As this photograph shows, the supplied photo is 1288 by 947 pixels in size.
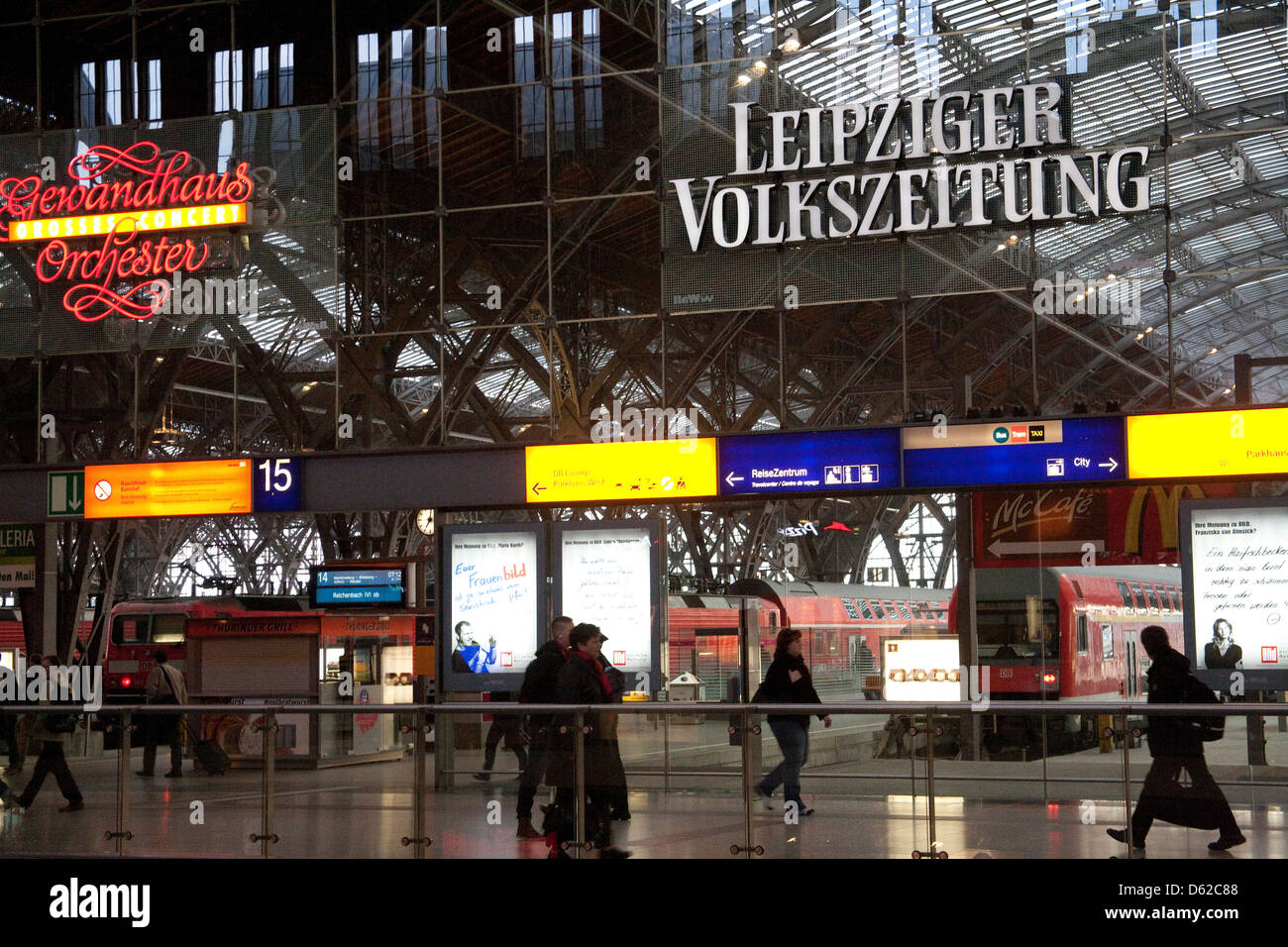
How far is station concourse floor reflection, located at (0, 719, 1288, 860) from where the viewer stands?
33.9ft

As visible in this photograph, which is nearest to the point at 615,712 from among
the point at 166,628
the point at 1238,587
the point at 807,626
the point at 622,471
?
the point at 622,471

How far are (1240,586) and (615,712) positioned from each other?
6.61 metres

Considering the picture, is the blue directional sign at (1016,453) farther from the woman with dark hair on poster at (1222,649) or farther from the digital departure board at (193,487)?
the digital departure board at (193,487)

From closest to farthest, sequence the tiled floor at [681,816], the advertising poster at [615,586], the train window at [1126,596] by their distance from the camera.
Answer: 1. the tiled floor at [681,816]
2. the advertising poster at [615,586]
3. the train window at [1126,596]

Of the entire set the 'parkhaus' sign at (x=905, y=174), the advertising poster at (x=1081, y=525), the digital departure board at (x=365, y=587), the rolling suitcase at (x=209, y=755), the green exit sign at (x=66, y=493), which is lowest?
the rolling suitcase at (x=209, y=755)

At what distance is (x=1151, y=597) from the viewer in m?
25.6

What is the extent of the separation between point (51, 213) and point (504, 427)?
25.3ft

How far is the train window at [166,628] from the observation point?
34.7 meters

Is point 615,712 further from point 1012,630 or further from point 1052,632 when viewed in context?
point 1052,632

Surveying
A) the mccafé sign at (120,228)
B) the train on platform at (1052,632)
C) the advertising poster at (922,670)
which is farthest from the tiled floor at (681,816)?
the train on platform at (1052,632)

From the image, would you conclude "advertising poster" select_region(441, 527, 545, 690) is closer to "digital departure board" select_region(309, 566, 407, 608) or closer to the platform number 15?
the platform number 15

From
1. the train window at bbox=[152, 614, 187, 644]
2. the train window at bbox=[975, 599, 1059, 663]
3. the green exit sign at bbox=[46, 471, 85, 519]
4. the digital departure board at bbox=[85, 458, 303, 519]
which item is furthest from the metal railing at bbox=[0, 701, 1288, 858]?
the train window at bbox=[152, 614, 187, 644]

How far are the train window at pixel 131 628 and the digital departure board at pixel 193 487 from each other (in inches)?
710

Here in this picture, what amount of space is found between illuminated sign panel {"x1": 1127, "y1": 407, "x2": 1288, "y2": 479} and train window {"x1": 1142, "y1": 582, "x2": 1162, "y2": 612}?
1087cm
